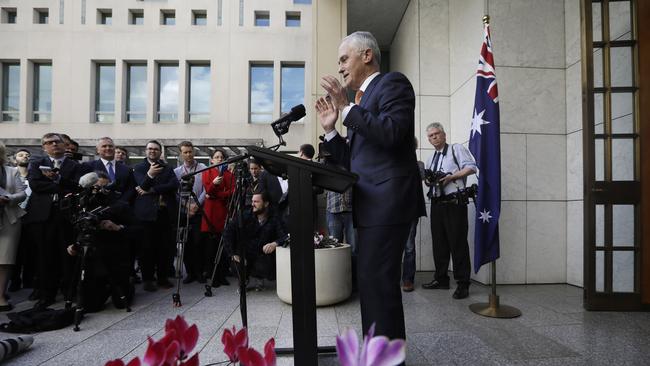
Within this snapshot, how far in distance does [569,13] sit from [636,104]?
5.64ft

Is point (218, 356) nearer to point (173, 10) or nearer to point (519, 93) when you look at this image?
point (519, 93)

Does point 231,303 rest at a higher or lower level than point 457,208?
lower

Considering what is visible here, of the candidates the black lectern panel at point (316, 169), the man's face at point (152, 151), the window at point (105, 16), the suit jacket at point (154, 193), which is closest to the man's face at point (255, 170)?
the suit jacket at point (154, 193)

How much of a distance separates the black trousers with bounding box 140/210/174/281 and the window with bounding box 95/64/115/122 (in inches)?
463

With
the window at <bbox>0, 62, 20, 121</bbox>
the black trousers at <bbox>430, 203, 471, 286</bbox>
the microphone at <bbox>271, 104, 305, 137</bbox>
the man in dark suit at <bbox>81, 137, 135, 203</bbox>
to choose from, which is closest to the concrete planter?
the black trousers at <bbox>430, 203, 471, 286</bbox>

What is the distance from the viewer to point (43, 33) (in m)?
13.4

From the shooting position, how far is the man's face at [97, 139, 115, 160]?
4.18 metres

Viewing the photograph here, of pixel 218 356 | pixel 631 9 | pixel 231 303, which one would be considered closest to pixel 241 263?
pixel 218 356

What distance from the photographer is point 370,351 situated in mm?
345

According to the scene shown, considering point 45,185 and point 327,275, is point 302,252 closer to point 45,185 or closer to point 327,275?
point 327,275

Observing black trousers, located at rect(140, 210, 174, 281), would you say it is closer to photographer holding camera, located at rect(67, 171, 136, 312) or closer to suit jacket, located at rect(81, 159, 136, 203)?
suit jacket, located at rect(81, 159, 136, 203)

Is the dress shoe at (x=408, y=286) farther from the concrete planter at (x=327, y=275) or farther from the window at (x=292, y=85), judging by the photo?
the window at (x=292, y=85)

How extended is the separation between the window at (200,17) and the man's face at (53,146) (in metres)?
12.2

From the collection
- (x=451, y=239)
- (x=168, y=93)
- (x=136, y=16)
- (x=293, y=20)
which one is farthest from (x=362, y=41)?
(x=136, y=16)
